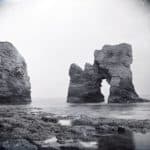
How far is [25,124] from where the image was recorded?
141 ft

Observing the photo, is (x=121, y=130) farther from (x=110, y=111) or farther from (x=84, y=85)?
(x=84, y=85)

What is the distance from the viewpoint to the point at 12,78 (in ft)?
384

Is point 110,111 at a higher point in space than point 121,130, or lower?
higher

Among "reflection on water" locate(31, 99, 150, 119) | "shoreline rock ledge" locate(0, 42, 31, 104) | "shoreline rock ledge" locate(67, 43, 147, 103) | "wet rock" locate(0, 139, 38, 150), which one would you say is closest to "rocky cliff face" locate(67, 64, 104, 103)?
"shoreline rock ledge" locate(67, 43, 147, 103)

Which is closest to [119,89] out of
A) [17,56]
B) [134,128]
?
[17,56]

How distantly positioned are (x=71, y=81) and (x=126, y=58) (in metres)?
23.5

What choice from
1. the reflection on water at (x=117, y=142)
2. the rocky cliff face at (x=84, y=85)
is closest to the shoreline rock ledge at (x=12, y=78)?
the rocky cliff face at (x=84, y=85)

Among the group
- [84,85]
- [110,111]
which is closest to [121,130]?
[110,111]

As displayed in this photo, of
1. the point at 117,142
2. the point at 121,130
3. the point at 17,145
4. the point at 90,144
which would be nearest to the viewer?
the point at 17,145

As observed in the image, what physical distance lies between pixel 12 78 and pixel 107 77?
1339 inches

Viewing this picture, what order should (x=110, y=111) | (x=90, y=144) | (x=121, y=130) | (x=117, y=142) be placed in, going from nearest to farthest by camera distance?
(x=90, y=144) → (x=117, y=142) → (x=121, y=130) → (x=110, y=111)

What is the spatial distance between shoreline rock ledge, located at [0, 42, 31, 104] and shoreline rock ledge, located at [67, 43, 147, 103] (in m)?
18.5

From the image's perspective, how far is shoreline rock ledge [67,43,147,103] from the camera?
118 meters

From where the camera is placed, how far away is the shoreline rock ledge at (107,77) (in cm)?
11794
